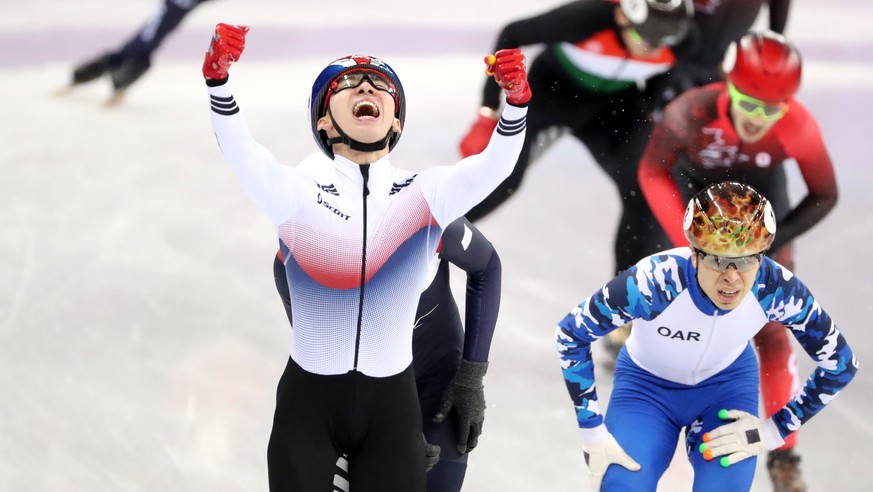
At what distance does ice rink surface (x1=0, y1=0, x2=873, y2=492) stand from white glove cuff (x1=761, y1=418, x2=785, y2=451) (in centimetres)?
99

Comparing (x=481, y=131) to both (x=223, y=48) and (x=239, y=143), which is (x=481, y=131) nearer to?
(x=239, y=143)

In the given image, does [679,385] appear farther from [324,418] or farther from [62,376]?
[62,376]

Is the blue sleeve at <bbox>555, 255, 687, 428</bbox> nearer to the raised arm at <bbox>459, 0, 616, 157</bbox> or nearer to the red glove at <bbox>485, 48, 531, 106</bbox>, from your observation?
the red glove at <bbox>485, 48, 531, 106</bbox>

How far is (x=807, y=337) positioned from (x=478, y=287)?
817 millimetres

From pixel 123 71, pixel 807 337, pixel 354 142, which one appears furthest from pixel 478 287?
pixel 123 71

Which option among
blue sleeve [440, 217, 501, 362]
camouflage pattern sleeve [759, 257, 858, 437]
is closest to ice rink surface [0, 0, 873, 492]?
blue sleeve [440, 217, 501, 362]

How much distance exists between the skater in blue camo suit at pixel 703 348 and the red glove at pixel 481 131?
2118 mm

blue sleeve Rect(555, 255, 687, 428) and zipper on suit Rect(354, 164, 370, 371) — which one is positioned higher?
zipper on suit Rect(354, 164, 370, 371)

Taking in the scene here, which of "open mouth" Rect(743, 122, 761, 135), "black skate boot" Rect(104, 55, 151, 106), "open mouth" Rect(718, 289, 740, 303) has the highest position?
"open mouth" Rect(718, 289, 740, 303)

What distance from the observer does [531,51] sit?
16.9ft

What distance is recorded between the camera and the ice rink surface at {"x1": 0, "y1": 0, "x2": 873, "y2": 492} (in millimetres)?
4055

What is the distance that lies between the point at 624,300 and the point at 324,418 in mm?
792

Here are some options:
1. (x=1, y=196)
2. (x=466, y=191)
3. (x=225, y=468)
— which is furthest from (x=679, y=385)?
(x=1, y=196)

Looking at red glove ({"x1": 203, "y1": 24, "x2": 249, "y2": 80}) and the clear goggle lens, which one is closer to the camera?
red glove ({"x1": 203, "y1": 24, "x2": 249, "y2": 80})
